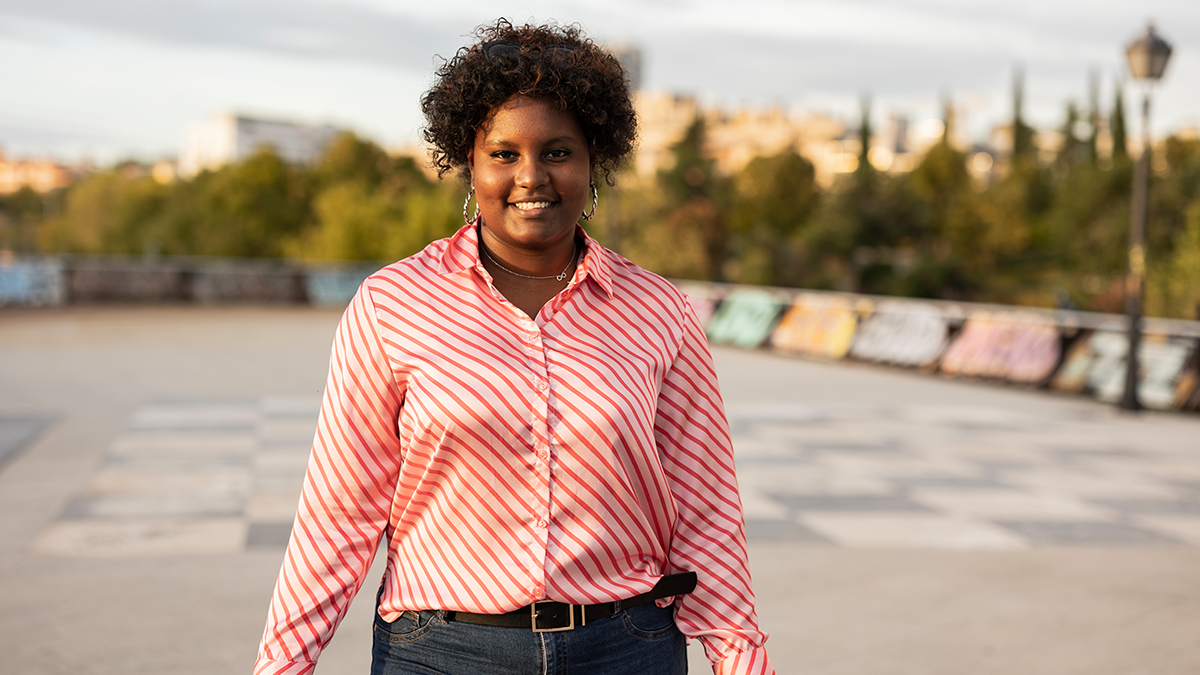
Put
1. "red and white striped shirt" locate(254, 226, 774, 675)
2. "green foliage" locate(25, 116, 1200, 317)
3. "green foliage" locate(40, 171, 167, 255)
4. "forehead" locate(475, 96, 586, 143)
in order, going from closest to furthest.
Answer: "red and white striped shirt" locate(254, 226, 774, 675) → "forehead" locate(475, 96, 586, 143) → "green foliage" locate(25, 116, 1200, 317) → "green foliage" locate(40, 171, 167, 255)

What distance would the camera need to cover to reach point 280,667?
1873mm

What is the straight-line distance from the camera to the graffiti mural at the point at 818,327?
1972 cm

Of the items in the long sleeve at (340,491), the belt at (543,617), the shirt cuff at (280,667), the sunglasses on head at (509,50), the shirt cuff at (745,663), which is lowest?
the shirt cuff at (745,663)

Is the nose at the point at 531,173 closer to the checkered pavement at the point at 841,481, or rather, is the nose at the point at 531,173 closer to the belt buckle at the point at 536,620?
the belt buckle at the point at 536,620

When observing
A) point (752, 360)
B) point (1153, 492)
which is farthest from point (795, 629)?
point (752, 360)

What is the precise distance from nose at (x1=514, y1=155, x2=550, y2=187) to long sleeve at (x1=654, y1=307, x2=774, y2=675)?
0.40m

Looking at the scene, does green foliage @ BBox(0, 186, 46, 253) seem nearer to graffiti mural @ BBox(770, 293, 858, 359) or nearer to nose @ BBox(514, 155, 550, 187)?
graffiti mural @ BBox(770, 293, 858, 359)

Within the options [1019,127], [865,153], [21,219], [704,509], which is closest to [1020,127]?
[1019,127]

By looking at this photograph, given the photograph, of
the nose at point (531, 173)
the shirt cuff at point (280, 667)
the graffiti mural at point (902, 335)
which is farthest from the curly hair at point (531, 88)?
the graffiti mural at point (902, 335)

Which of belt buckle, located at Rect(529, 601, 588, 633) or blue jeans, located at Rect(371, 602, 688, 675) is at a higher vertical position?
belt buckle, located at Rect(529, 601, 588, 633)

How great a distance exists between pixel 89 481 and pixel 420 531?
7.47m

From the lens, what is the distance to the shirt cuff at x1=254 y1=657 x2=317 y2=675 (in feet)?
6.14

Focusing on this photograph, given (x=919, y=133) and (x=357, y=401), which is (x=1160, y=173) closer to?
(x=357, y=401)

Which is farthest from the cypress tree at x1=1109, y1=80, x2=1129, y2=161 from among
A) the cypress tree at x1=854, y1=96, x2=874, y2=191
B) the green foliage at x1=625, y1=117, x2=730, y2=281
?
the green foliage at x1=625, y1=117, x2=730, y2=281
